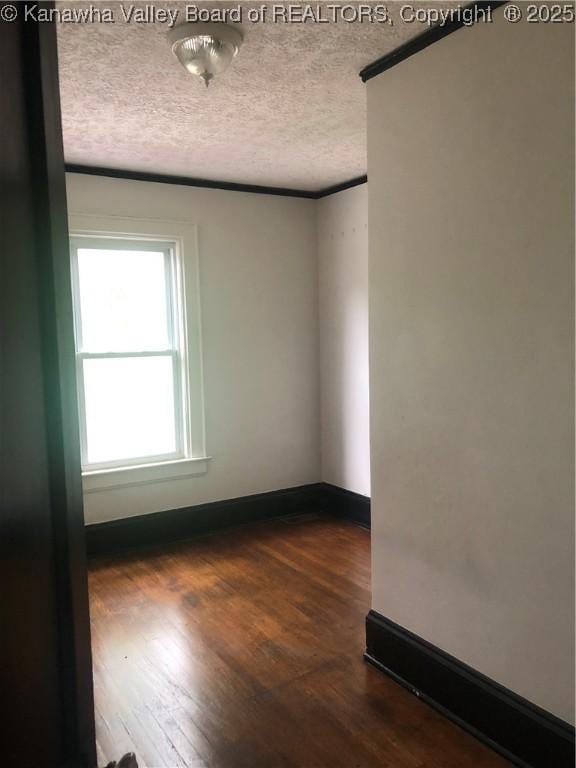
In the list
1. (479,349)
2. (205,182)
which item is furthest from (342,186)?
(479,349)

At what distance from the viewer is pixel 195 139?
314cm

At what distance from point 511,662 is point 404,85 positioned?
6.83 feet

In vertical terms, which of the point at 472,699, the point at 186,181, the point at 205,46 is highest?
the point at 186,181

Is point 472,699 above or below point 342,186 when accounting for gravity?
below

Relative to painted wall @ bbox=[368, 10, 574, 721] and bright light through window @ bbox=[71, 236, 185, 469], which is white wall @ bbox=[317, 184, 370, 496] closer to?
bright light through window @ bbox=[71, 236, 185, 469]

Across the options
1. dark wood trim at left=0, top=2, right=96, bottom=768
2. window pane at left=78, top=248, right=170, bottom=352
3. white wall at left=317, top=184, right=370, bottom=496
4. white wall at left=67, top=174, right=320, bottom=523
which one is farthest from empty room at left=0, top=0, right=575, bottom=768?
white wall at left=317, top=184, right=370, bottom=496

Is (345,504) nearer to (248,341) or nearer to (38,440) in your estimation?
(248,341)

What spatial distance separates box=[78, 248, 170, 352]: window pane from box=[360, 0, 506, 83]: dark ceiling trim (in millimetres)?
2137

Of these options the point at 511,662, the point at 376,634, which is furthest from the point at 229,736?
the point at 511,662

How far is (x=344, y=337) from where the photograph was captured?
4.38 metres

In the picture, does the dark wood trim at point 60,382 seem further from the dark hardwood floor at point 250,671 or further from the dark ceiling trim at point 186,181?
the dark ceiling trim at point 186,181

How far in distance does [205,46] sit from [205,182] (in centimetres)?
205

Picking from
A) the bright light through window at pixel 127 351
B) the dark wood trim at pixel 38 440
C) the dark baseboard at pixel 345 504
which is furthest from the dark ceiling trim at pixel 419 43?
the dark baseboard at pixel 345 504

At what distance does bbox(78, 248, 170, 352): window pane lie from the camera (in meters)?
3.75
